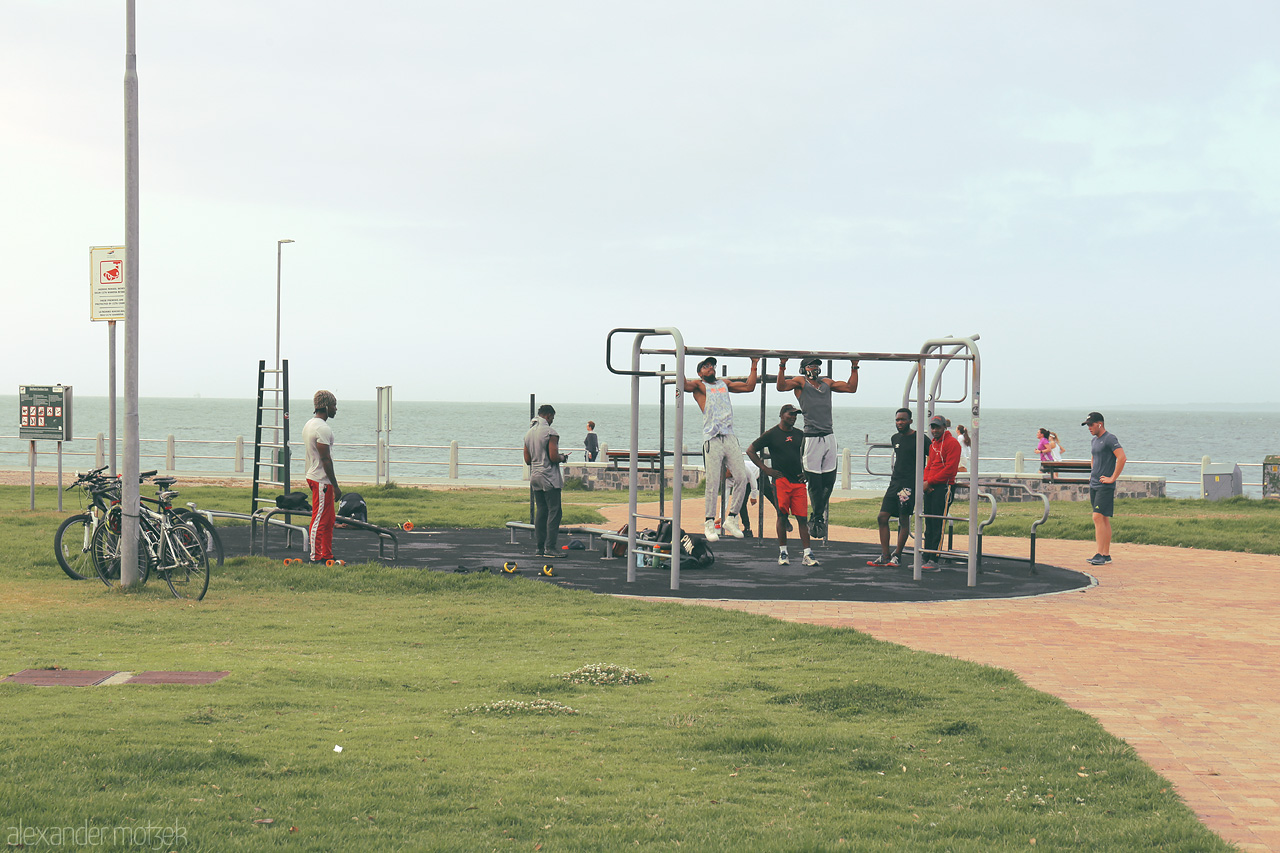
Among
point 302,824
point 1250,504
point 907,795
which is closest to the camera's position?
point 302,824

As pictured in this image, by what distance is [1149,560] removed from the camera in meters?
15.3

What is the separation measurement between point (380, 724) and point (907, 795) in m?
2.69

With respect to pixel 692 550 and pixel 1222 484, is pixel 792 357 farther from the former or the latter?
pixel 1222 484

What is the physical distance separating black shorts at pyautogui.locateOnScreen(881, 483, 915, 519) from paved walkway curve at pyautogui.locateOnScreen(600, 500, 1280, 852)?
2.26 meters

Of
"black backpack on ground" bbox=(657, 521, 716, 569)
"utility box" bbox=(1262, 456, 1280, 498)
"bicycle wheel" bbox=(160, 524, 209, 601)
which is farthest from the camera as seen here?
"utility box" bbox=(1262, 456, 1280, 498)

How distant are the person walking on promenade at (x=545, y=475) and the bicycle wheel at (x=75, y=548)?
4832mm

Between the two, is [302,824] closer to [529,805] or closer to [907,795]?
[529,805]

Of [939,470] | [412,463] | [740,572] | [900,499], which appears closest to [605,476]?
[412,463]

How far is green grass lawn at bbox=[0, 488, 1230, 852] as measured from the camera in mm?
4480

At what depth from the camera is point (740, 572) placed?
13430mm

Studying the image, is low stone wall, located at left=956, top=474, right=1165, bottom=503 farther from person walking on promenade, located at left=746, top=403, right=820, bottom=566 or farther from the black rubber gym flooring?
person walking on promenade, located at left=746, top=403, right=820, bottom=566

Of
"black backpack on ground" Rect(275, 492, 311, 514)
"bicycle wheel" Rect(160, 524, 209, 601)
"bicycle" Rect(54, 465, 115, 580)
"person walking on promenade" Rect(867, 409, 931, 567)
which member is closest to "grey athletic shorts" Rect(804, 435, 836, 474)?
"person walking on promenade" Rect(867, 409, 931, 567)

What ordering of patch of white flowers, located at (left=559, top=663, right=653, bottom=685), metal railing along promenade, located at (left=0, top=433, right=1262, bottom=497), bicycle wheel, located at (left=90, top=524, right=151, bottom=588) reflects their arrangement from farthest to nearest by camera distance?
metal railing along promenade, located at (left=0, top=433, right=1262, bottom=497) → bicycle wheel, located at (left=90, top=524, right=151, bottom=588) → patch of white flowers, located at (left=559, top=663, right=653, bottom=685)

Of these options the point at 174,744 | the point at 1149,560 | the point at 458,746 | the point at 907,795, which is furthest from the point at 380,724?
the point at 1149,560
